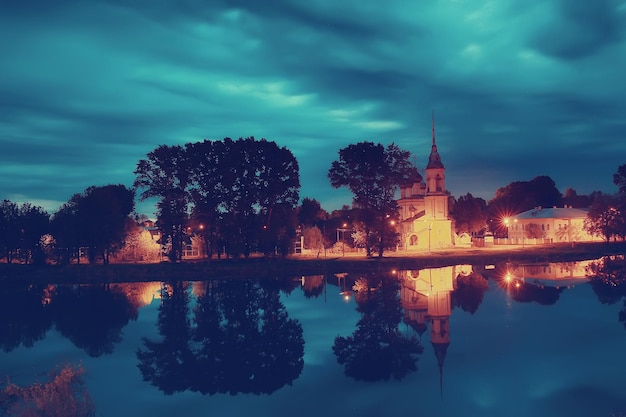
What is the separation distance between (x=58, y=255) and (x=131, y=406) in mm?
56157

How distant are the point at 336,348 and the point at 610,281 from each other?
3464cm

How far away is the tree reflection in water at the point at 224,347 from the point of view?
22.4 metres

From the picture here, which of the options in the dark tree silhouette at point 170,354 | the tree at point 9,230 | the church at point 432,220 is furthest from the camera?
the church at point 432,220

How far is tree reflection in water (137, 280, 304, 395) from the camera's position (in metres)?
22.4

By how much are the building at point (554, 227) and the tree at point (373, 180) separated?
124ft

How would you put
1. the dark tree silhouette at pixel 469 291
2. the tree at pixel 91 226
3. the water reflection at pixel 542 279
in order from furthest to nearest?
the tree at pixel 91 226, the water reflection at pixel 542 279, the dark tree silhouette at pixel 469 291

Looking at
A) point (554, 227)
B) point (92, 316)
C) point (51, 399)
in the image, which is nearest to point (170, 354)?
point (51, 399)

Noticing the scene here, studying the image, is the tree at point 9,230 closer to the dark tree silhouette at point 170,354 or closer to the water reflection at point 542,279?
the dark tree silhouette at point 170,354

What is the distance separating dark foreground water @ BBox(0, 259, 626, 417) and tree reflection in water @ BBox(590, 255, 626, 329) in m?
0.34

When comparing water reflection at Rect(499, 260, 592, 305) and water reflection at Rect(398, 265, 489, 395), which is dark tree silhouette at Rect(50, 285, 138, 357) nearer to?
water reflection at Rect(398, 265, 489, 395)

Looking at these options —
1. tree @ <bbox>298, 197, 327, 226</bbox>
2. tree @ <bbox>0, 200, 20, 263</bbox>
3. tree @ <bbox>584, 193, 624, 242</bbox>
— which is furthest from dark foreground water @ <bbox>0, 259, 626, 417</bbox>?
tree @ <bbox>298, 197, 327, 226</bbox>

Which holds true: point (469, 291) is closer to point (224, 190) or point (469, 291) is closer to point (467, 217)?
point (224, 190)

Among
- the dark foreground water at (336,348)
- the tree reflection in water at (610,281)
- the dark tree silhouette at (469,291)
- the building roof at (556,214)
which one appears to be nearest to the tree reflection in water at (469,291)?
the dark tree silhouette at (469,291)

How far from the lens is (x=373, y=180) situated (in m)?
66.9
